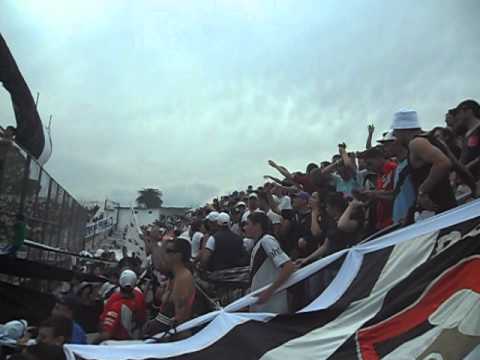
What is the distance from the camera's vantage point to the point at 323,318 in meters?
4.54

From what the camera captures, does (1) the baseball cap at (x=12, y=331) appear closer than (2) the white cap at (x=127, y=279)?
Yes

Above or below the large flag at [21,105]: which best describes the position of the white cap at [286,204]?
below

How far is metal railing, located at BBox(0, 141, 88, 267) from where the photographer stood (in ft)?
30.3

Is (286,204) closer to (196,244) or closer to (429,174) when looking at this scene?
(196,244)

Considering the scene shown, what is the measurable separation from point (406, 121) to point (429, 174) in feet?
2.33

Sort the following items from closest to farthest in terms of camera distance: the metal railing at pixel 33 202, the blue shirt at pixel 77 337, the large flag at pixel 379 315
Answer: the large flag at pixel 379 315 < the blue shirt at pixel 77 337 < the metal railing at pixel 33 202

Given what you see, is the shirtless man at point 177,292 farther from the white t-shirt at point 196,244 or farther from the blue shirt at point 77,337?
the white t-shirt at point 196,244

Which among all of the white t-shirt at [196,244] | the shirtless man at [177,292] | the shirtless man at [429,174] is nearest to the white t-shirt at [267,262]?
the shirtless man at [177,292]

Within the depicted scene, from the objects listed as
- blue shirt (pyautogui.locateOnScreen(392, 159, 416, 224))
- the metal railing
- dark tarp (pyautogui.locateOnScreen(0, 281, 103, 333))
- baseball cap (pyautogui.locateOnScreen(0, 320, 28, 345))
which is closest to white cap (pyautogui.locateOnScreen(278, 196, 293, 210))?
blue shirt (pyautogui.locateOnScreen(392, 159, 416, 224))

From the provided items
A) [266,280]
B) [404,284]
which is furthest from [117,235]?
[404,284]

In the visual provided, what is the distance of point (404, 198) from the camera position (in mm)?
5508

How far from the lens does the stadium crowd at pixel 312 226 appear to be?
529cm

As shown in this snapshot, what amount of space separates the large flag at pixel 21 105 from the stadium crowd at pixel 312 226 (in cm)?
404

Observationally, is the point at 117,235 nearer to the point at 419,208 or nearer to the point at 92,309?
the point at 92,309
